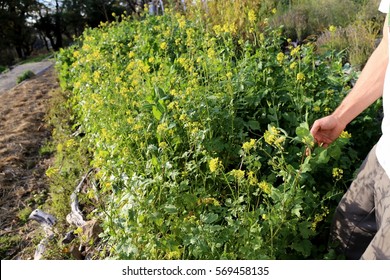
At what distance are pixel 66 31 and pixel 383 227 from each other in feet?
90.7

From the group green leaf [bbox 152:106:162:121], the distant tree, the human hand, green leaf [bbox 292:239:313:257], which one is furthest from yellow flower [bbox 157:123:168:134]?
the distant tree

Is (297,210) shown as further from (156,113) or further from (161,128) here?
(156,113)

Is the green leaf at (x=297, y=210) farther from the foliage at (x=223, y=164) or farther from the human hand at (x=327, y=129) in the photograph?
the human hand at (x=327, y=129)

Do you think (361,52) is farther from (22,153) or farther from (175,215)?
(22,153)

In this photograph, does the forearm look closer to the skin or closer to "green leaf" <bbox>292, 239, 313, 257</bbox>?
the skin

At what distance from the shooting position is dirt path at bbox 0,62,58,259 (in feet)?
10.9

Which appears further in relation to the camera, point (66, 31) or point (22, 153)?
point (66, 31)

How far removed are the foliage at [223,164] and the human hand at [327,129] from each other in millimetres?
58

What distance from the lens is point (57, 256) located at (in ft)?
8.80

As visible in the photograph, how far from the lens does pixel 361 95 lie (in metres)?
1.71

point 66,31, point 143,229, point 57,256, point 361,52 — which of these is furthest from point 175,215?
point 66,31

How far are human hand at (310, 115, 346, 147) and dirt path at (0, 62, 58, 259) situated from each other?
2298 mm

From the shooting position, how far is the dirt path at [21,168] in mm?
3324
